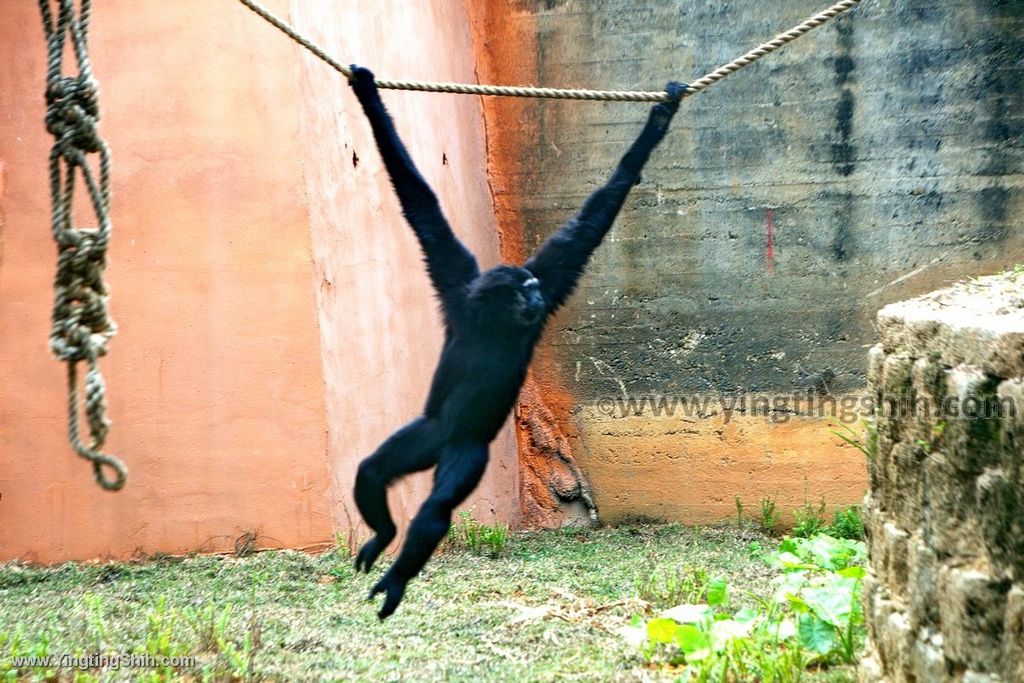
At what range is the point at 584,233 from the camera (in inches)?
149

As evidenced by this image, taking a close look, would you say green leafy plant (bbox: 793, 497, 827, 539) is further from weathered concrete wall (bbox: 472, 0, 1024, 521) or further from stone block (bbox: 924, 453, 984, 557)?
stone block (bbox: 924, 453, 984, 557)

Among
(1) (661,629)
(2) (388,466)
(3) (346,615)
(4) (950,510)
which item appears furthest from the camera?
(3) (346,615)

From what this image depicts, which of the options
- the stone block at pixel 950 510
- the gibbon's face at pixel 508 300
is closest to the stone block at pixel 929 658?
the stone block at pixel 950 510

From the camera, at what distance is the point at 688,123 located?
308 inches

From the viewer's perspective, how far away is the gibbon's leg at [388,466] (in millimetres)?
3199

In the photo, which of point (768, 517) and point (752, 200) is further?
point (752, 200)

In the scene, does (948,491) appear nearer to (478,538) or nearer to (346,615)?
(346,615)

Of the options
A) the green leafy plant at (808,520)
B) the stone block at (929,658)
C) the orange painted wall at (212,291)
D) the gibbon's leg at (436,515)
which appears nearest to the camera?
the stone block at (929,658)

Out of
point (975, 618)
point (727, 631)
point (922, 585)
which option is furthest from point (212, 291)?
point (975, 618)

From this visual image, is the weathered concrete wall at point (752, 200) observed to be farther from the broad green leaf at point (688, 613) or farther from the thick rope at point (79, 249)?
the thick rope at point (79, 249)

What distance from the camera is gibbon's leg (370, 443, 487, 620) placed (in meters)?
2.93

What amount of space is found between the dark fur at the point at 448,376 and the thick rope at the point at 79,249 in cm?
98

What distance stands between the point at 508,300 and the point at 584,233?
0.67 meters

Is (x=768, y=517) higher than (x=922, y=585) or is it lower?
lower
